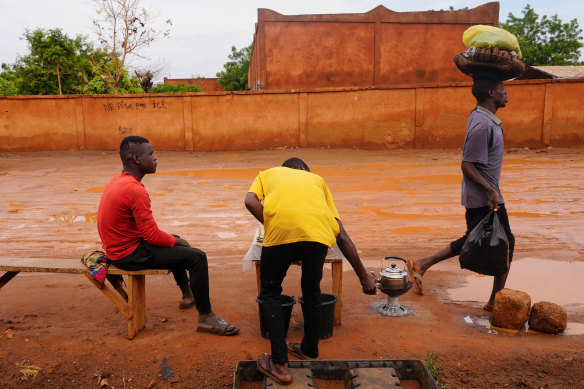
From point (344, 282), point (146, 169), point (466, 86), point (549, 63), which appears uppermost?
point (549, 63)

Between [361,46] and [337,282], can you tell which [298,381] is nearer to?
[337,282]

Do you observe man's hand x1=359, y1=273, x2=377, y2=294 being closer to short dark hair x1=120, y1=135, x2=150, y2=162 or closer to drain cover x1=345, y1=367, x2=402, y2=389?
drain cover x1=345, y1=367, x2=402, y2=389

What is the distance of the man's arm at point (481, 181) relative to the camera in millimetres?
3852

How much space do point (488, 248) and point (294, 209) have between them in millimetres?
1849

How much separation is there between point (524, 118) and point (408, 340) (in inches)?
641

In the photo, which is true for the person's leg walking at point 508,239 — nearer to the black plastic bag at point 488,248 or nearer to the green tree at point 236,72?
the black plastic bag at point 488,248

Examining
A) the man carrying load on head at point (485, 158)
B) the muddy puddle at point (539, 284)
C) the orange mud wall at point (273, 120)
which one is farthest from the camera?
the orange mud wall at point (273, 120)

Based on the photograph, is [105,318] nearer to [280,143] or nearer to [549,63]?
[280,143]

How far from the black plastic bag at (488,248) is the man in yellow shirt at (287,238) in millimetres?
1382

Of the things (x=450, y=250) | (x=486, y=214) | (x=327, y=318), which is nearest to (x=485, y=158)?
(x=486, y=214)

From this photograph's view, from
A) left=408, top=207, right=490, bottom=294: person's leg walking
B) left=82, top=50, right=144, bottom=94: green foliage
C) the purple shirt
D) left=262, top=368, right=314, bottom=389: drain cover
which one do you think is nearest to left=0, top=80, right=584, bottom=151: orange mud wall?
left=82, top=50, right=144, bottom=94: green foliage

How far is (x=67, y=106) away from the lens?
18.2 meters

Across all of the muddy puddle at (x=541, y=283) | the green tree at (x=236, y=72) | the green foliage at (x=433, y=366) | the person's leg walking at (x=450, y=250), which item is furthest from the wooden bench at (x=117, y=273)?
the green tree at (x=236, y=72)

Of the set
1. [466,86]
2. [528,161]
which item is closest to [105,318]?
[528,161]
